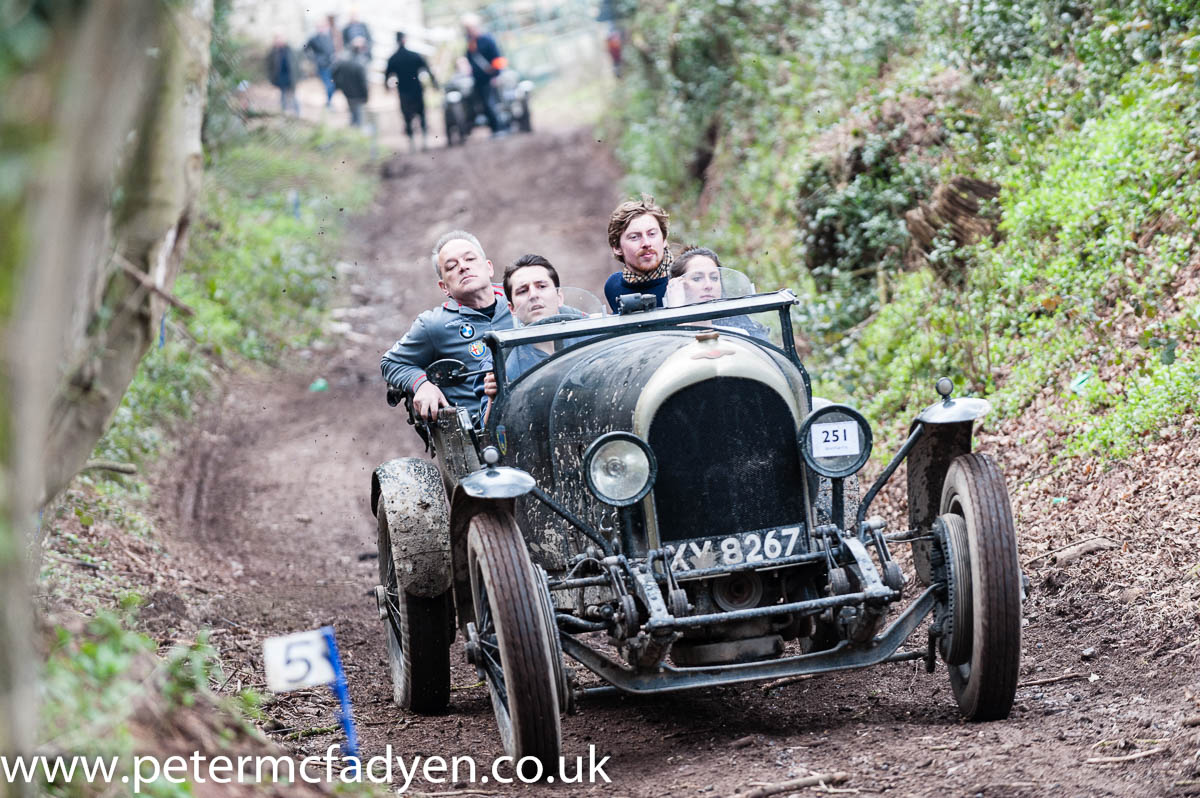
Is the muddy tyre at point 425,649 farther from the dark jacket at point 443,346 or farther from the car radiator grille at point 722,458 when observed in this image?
the car radiator grille at point 722,458

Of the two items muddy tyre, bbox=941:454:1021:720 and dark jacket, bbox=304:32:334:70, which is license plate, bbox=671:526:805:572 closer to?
muddy tyre, bbox=941:454:1021:720

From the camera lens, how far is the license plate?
483 cm

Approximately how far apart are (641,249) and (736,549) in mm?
2292

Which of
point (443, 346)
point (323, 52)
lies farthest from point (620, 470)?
point (323, 52)

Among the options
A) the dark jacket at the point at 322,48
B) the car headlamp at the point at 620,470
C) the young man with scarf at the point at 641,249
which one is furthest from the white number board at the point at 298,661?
the dark jacket at the point at 322,48

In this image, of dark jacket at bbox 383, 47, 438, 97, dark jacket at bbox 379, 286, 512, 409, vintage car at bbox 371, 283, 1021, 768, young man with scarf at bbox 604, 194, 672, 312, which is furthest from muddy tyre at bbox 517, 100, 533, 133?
vintage car at bbox 371, 283, 1021, 768

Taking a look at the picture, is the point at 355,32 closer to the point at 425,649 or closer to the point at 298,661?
the point at 425,649

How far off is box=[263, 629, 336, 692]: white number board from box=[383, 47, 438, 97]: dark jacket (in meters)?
19.8

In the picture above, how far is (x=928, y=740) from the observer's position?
452 cm

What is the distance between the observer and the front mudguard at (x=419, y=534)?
19.0 feet

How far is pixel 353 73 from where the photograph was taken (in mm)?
24953

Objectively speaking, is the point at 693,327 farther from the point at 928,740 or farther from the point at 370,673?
the point at 370,673

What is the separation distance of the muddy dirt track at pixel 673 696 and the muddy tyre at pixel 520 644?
206 millimetres

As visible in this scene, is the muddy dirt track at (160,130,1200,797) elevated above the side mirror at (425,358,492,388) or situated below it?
below
